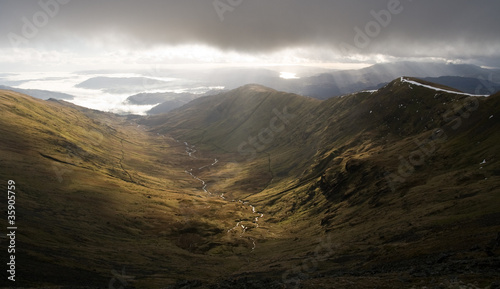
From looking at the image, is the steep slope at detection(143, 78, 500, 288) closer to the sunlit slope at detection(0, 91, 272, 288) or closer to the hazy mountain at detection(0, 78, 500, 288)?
the hazy mountain at detection(0, 78, 500, 288)

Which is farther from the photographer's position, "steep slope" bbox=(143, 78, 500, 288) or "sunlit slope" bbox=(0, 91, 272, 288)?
"sunlit slope" bbox=(0, 91, 272, 288)

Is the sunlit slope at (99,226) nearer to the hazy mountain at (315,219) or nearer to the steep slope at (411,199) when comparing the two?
the hazy mountain at (315,219)

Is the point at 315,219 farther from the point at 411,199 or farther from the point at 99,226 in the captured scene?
the point at 99,226

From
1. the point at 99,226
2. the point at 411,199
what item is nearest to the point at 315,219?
the point at 411,199

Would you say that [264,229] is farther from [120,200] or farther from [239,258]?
[120,200]

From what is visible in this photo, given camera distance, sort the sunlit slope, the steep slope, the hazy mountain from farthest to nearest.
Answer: the sunlit slope
the hazy mountain
the steep slope

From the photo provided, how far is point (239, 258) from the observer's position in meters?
117

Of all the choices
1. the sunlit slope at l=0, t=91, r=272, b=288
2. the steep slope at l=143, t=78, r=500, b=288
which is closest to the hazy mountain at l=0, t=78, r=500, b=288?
the steep slope at l=143, t=78, r=500, b=288

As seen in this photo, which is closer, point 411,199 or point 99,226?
point 411,199

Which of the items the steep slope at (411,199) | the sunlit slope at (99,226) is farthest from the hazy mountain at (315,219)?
the sunlit slope at (99,226)

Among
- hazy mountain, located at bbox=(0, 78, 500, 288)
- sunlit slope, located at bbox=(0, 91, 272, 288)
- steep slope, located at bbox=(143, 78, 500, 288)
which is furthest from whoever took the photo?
sunlit slope, located at bbox=(0, 91, 272, 288)

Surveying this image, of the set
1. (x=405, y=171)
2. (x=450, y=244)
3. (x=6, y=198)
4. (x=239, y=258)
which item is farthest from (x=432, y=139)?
(x=6, y=198)

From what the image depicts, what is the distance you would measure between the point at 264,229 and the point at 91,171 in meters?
120

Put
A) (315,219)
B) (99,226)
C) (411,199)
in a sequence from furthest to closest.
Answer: (315,219) → (99,226) → (411,199)
